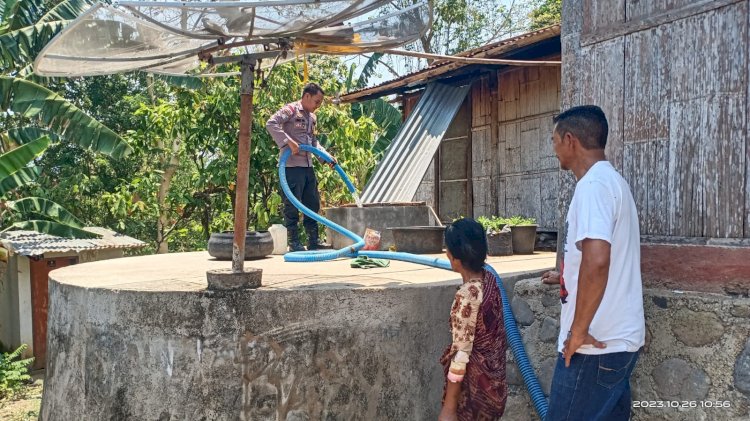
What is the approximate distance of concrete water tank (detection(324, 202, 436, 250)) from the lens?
6762mm

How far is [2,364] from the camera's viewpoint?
9516mm

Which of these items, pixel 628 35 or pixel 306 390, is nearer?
pixel 628 35

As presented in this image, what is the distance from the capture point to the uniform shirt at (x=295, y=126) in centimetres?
603

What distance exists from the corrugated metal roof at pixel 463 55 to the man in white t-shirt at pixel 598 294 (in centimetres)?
448

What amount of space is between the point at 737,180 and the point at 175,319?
3.19 meters

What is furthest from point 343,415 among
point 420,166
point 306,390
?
point 420,166

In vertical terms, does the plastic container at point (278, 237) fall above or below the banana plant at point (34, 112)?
below

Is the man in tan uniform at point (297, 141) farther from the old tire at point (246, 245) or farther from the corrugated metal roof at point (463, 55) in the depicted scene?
the corrugated metal roof at point (463, 55)

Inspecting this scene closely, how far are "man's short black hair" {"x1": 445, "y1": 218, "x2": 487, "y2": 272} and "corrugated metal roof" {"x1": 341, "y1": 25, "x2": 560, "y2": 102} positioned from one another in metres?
4.42

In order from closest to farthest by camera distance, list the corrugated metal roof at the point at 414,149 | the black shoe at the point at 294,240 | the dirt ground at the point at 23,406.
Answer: the black shoe at the point at 294,240 → the corrugated metal roof at the point at 414,149 → the dirt ground at the point at 23,406

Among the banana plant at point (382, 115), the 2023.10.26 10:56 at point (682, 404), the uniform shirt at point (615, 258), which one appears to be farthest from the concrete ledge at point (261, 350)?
the banana plant at point (382, 115)

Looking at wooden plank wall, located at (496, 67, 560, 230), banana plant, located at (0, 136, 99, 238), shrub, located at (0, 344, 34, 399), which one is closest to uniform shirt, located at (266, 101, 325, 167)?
wooden plank wall, located at (496, 67, 560, 230)

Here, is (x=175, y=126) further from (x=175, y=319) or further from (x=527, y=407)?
(x=527, y=407)

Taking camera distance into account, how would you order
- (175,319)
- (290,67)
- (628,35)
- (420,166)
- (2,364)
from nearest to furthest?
1. (628,35)
2. (175,319)
3. (420,166)
4. (290,67)
5. (2,364)
